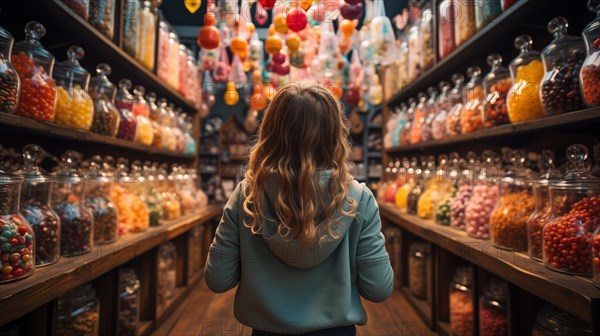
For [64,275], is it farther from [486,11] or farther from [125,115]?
[486,11]

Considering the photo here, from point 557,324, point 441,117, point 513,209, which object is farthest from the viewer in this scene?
point 441,117

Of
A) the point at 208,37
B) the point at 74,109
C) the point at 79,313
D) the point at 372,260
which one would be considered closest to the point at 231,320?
the point at 79,313

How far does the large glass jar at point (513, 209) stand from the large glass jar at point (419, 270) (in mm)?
1162

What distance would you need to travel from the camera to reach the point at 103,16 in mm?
1798

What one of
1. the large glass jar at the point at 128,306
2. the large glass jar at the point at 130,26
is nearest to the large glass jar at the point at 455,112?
the large glass jar at the point at 130,26

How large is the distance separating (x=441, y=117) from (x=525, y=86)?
94 centimetres

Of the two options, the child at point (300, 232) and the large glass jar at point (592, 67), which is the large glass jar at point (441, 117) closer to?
the large glass jar at point (592, 67)

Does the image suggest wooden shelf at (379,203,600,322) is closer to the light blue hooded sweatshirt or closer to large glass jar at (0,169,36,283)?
the light blue hooded sweatshirt

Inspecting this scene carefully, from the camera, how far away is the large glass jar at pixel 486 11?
1698 mm

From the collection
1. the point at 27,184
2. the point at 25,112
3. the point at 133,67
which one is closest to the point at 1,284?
the point at 27,184

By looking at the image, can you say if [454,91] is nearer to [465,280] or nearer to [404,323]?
[465,280]

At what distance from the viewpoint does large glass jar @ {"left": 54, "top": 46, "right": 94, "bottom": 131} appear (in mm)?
1484

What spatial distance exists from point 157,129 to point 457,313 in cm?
211

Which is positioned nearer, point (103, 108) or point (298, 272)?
point (298, 272)
